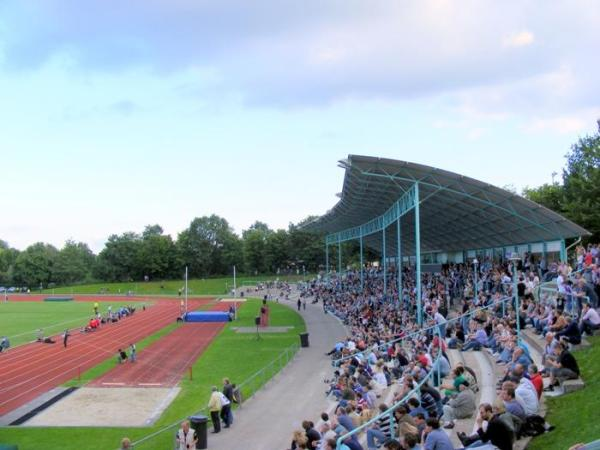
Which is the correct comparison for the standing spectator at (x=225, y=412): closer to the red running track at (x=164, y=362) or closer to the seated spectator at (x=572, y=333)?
the red running track at (x=164, y=362)

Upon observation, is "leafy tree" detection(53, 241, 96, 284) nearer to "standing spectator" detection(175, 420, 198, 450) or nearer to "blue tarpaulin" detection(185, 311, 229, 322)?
"blue tarpaulin" detection(185, 311, 229, 322)

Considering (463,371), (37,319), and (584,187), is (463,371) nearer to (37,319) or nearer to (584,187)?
(584,187)

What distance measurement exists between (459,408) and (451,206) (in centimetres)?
2362

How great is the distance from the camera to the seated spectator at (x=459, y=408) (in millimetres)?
10508

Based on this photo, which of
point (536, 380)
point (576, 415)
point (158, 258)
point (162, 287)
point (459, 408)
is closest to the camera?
point (576, 415)

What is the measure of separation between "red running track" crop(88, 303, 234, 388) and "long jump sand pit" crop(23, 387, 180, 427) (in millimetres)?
1405

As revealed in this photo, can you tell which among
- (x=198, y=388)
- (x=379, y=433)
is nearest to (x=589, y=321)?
(x=379, y=433)

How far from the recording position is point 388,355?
19234 millimetres

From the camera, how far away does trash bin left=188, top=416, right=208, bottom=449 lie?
14289 millimetres

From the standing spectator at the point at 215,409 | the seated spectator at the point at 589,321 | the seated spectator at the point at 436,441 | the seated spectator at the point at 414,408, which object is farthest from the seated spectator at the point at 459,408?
the standing spectator at the point at 215,409

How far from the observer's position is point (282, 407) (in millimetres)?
18531

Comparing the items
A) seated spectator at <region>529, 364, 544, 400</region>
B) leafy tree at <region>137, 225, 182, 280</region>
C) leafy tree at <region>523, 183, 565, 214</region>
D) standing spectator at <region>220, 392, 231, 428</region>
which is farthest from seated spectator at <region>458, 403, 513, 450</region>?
leafy tree at <region>137, 225, 182, 280</region>

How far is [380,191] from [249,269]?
280ft

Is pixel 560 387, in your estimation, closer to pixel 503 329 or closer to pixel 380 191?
pixel 503 329
